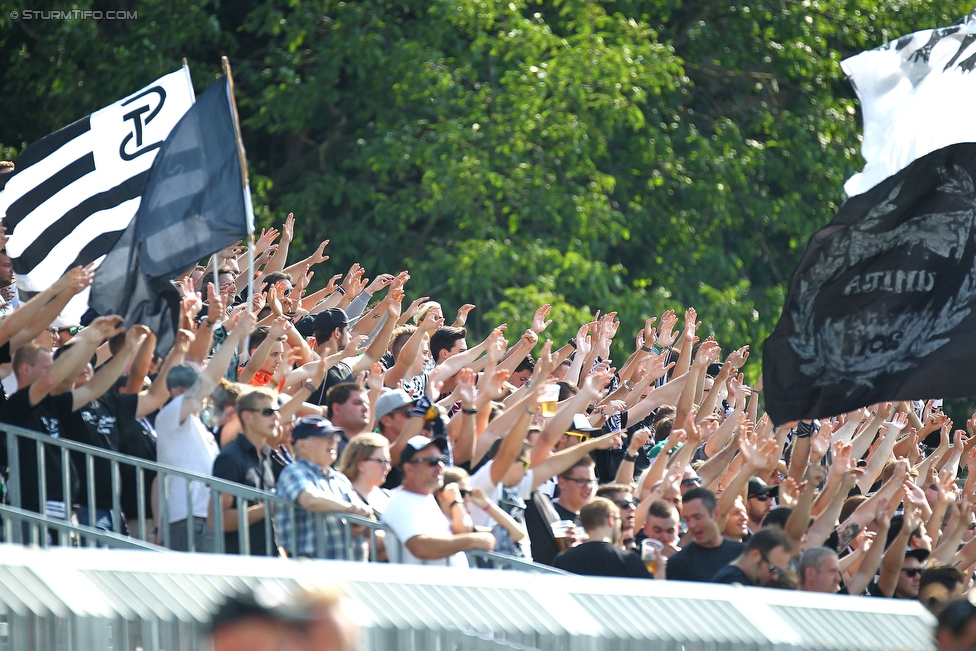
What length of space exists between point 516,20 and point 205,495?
13127 mm

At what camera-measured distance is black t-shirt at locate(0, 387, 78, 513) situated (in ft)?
23.5

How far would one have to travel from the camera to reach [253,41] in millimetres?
22062

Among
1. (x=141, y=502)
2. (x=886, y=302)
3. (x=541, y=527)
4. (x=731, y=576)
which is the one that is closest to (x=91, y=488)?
(x=141, y=502)

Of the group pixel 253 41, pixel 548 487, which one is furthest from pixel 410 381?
pixel 253 41

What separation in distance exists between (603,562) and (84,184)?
13.2 ft

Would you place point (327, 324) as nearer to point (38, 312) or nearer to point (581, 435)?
point (581, 435)

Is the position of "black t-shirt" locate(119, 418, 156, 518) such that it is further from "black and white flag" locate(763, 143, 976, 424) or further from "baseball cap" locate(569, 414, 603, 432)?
"black and white flag" locate(763, 143, 976, 424)

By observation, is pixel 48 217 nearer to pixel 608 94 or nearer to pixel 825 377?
pixel 825 377

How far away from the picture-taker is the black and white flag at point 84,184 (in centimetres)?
894

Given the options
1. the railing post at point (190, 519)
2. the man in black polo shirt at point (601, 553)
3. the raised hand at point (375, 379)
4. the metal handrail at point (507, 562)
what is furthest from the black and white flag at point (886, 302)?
the railing post at point (190, 519)

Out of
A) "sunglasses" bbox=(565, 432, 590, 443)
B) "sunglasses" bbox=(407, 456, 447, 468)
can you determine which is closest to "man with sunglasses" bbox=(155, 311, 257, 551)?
"sunglasses" bbox=(407, 456, 447, 468)

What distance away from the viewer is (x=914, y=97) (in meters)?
8.20

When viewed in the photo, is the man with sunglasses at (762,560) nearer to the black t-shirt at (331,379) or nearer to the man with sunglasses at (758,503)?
the man with sunglasses at (758,503)

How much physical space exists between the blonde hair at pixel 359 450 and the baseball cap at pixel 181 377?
951 millimetres
